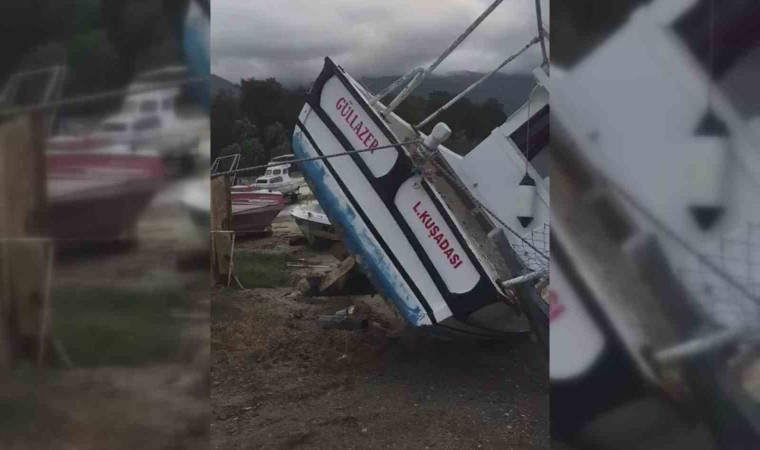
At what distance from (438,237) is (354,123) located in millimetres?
1064

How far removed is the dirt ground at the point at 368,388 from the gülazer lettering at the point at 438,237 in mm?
937

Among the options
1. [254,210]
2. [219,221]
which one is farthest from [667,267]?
[254,210]

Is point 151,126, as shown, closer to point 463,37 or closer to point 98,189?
point 98,189

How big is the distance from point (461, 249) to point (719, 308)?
2408mm

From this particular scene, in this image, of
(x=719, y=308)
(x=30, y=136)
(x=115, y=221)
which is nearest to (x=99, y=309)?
(x=115, y=221)

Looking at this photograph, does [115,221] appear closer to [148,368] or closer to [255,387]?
[148,368]

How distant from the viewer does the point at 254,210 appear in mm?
12805

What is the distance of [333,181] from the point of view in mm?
4832

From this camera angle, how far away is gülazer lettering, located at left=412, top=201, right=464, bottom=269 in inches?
→ 165

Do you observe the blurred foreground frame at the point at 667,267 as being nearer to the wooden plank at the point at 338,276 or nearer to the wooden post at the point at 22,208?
the wooden post at the point at 22,208

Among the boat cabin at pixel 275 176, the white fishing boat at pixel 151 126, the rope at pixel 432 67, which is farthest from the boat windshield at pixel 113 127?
the boat cabin at pixel 275 176

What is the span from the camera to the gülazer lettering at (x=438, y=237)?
4.20m

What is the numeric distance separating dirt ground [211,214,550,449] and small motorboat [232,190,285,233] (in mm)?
6254

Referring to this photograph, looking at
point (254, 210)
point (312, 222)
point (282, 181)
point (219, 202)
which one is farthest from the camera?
point (282, 181)
